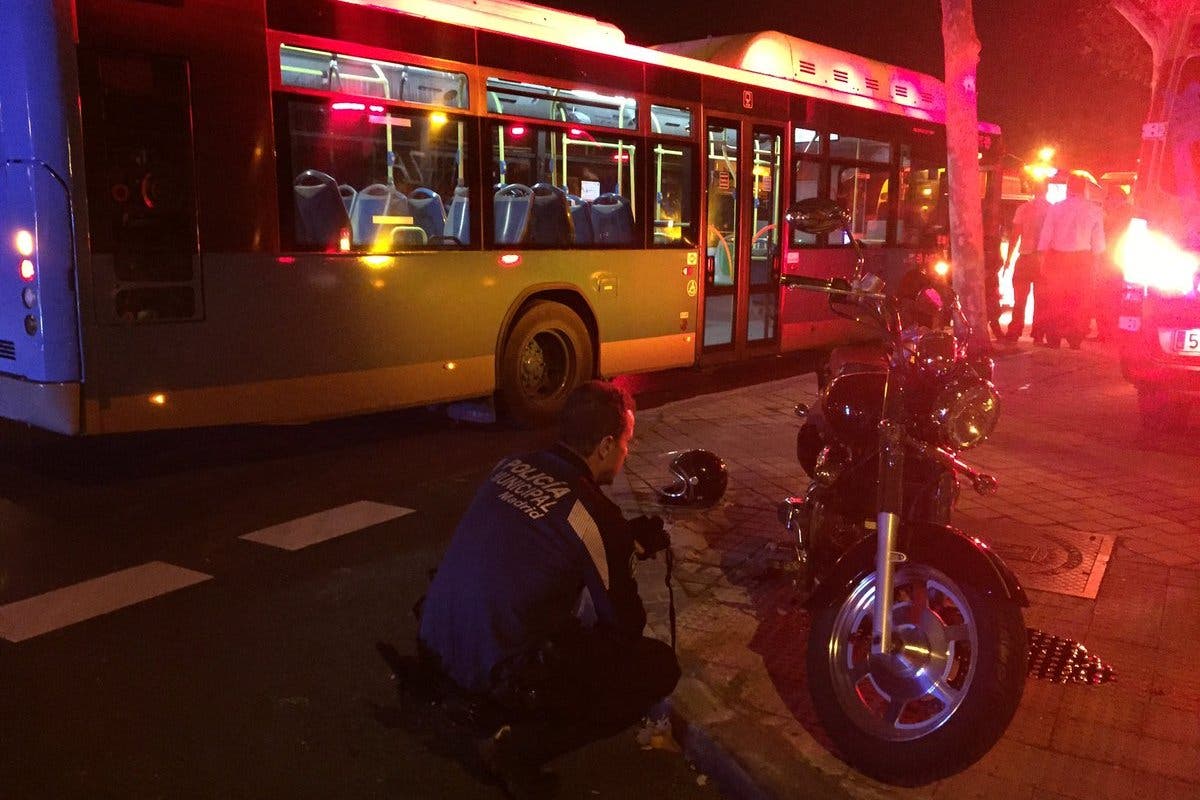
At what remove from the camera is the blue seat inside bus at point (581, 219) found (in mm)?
9742

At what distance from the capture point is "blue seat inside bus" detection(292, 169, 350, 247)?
7543 mm

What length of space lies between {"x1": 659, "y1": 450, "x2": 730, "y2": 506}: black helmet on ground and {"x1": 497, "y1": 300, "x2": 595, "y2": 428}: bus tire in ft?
14.4

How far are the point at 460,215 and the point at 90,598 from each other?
14.7 feet

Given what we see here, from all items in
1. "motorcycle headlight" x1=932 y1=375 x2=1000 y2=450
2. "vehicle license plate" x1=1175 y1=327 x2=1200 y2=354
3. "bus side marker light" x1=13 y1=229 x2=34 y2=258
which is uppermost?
"bus side marker light" x1=13 y1=229 x2=34 y2=258

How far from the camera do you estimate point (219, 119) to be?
6914 mm

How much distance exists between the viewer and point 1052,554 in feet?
18.9

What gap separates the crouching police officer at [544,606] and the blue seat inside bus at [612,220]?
6850mm

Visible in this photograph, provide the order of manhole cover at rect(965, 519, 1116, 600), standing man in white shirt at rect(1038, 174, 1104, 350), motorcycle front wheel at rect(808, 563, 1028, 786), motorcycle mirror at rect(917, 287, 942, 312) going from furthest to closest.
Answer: standing man in white shirt at rect(1038, 174, 1104, 350) → manhole cover at rect(965, 519, 1116, 600) → motorcycle mirror at rect(917, 287, 942, 312) → motorcycle front wheel at rect(808, 563, 1028, 786)

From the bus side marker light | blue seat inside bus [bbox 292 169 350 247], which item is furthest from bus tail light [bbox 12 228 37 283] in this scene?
blue seat inside bus [bbox 292 169 350 247]

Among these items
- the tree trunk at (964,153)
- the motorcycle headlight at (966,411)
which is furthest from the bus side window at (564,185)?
the motorcycle headlight at (966,411)

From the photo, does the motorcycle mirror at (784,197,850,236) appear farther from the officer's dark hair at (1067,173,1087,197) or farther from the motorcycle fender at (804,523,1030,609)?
the officer's dark hair at (1067,173,1087,197)

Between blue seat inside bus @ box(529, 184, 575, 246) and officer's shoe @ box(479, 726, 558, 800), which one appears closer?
officer's shoe @ box(479, 726, 558, 800)

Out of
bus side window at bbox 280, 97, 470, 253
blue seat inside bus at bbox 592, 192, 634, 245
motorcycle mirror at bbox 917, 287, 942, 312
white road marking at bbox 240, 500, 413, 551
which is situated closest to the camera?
motorcycle mirror at bbox 917, 287, 942, 312

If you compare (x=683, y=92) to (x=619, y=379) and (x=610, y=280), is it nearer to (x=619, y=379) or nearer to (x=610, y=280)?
(x=610, y=280)
